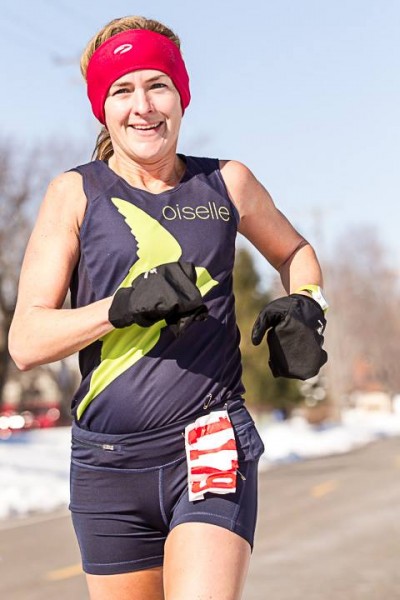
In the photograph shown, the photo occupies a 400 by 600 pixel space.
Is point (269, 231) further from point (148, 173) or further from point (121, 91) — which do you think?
point (121, 91)

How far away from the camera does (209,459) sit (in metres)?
2.94

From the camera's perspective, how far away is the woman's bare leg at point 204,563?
9.09 feet

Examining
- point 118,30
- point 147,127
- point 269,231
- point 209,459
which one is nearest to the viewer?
point 209,459

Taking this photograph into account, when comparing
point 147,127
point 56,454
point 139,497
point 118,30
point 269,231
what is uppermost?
point 118,30

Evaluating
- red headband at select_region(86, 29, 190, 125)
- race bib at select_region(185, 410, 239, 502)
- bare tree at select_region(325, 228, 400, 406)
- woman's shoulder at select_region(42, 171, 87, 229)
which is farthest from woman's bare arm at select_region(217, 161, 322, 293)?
bare tree at select_region(325, 228, 400, 406)

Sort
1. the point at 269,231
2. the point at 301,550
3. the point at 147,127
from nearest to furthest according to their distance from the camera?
1. the point at 147,127
2. the point at 269,231
3. the point at 301,550

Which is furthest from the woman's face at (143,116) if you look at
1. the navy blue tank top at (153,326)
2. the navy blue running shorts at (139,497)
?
the navy blue running shorts at (139,497)

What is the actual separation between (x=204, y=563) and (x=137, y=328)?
0.61 meters

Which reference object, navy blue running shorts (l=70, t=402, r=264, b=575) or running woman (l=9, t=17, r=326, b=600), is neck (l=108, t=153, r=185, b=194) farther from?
navy blue running shorts (l=70, t=402, r=264, b=575)

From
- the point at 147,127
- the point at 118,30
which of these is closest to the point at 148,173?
the point at 147,127

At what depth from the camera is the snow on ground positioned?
15.8 metres

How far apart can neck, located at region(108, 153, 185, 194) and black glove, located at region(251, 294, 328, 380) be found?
1.51 ft

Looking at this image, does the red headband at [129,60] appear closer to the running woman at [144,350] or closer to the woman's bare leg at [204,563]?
the running woman at [144,350]

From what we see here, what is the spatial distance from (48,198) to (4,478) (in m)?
15.8
